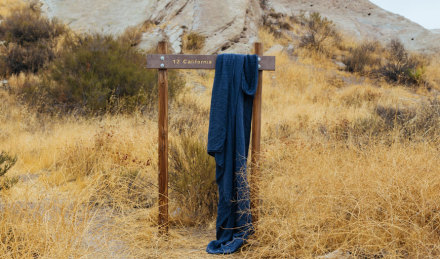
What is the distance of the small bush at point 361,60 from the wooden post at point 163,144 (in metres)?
11.7

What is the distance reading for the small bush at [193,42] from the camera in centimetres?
1341

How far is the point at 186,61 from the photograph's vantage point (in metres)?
3.58

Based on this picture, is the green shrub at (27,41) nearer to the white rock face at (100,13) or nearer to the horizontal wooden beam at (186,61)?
the white rock face at (100,13)

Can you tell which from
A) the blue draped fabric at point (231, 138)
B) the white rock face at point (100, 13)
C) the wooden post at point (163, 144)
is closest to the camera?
the blue draped fabric at point (231, 138)

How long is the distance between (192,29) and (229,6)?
5.33 feet

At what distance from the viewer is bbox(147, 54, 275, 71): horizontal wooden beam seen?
3.55 metres

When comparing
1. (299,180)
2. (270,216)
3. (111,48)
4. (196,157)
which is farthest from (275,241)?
(111,48)

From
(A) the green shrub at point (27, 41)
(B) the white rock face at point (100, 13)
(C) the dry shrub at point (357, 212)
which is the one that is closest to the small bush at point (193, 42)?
(B) the white rock face at point (100, 13)

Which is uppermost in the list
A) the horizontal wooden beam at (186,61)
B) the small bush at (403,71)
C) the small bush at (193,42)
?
the small bush at (193,42)

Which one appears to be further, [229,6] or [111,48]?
[229,6]

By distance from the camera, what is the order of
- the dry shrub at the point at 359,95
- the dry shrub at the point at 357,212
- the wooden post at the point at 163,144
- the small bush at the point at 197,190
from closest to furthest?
the dry shrub at the point at 357,212 → the wooden post at the point at 163,144 → the small bush at the point at 197,190 → the dry shrub at the point at 359,95

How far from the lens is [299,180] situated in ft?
11.4

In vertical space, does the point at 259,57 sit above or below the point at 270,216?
above

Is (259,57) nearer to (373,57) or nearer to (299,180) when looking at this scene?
(299,180)
